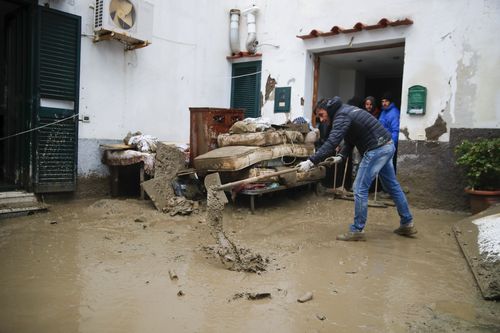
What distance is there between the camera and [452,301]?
2900 mm

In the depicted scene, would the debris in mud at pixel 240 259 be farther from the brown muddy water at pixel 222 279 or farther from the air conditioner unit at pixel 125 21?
the air conditioner unit at pixel 125 21

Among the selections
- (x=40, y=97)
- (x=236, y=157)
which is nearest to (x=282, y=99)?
(x=236, y=157)

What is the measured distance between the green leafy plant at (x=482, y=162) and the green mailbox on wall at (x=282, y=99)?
3.41 m

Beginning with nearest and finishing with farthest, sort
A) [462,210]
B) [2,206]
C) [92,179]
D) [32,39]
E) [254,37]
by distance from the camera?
[2,206]
[32,39]
[462,210]
[92,179]
[254,37]

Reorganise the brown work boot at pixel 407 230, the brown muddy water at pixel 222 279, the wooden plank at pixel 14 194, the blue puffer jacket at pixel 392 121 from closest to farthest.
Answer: the brown muddy water at pixel 222 279
the brown work boot at pixel 407 230
the wooden plank at pixel 14 194
the blue puffer jacket at pixel 392 121

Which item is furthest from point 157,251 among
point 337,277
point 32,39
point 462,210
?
point 462,210

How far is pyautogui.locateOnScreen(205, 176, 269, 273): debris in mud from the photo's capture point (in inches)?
138

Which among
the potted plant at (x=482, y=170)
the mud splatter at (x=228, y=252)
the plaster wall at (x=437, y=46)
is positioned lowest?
the mud splatter at (x=228, y=252)

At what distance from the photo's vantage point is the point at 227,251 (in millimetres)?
3762

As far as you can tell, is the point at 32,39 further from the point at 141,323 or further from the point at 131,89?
the point at 141,323

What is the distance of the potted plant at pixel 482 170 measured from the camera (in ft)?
17.0

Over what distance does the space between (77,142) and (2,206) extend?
4.88 ft

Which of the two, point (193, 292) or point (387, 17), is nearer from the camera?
point (193, 292)

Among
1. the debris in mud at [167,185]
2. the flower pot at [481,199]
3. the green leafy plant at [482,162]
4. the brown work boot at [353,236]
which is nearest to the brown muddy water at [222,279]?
the brown work boot at [353,236]
